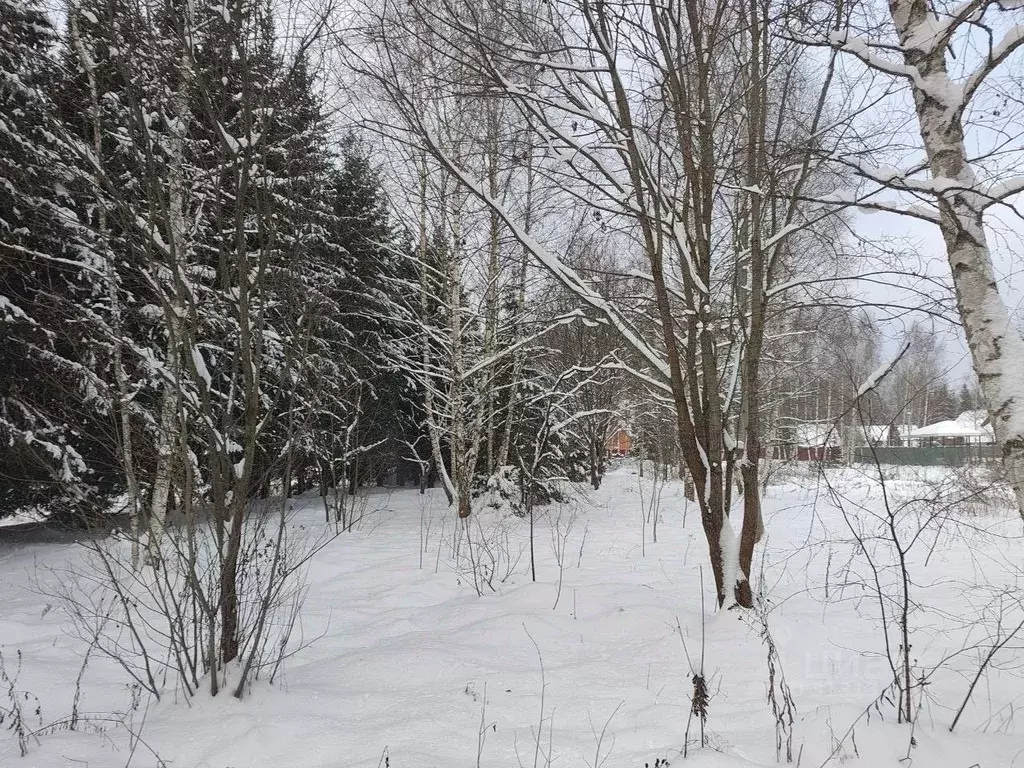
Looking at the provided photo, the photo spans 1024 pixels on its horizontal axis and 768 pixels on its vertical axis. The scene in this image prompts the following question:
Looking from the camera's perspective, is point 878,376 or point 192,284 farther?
point 192,284

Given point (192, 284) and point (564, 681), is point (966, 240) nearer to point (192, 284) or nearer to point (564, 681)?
point (564, 681)

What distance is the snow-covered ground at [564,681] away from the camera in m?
2.33

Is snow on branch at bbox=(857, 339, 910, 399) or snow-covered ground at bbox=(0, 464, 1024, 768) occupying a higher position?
snow on branch at bbox=(857, 339, 910, 399)

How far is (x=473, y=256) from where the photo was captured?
30.5 feet

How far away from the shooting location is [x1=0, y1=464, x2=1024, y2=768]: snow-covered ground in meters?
2.33

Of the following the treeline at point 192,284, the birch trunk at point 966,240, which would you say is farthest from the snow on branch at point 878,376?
the treeline at point 192,284

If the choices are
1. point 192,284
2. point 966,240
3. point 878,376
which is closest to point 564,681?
point 878,376

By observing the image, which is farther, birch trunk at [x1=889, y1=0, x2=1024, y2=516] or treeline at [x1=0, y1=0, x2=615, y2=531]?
treeline at [x1=0, y1=0, x2=615, y2=531]

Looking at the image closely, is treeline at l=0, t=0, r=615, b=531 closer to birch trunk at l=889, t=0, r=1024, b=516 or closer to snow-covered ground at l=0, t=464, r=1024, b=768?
snow-covered ground at l=0, t=464, r=1024, b=768

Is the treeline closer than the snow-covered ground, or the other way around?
the snow-covered ground

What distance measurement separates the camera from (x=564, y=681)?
310cm

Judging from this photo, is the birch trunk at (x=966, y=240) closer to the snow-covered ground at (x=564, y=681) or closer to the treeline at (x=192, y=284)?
the snow-covered ground at (x=564, y=681)

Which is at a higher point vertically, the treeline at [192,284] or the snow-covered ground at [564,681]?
the treeline at [192,284]

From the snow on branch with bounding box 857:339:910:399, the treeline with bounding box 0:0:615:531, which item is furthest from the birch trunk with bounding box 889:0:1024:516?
the treeline with bounding box 0:0:615:531
